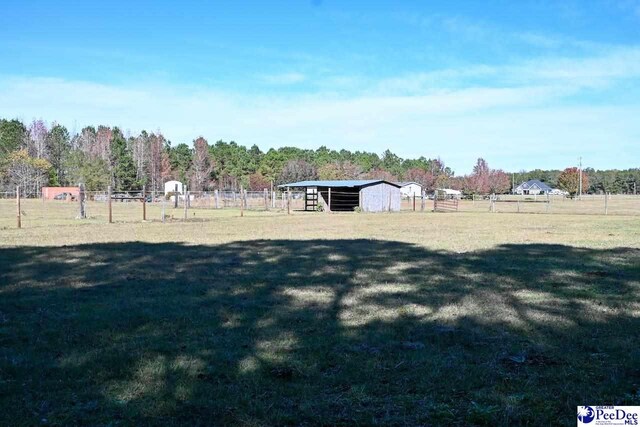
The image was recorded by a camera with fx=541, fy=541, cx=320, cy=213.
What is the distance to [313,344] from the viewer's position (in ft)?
17.1

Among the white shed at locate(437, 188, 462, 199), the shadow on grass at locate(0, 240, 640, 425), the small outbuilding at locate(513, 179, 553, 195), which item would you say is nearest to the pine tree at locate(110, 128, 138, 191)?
the white shed at locate(437, 188, 462, 199)

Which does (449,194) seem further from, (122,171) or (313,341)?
(313,341)

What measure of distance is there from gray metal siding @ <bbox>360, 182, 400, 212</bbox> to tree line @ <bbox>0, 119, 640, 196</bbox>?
43.7m

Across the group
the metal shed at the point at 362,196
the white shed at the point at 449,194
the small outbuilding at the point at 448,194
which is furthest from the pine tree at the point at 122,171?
the white shed at the point at 449,194

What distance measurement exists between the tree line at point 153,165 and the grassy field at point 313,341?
224 feet

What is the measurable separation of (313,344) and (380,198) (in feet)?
129

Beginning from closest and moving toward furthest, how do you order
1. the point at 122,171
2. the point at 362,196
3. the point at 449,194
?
1. the point at 362,196
2. the point at 449,194
3. the point at 122,171

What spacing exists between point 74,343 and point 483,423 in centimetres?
379

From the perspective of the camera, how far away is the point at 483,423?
3.47m

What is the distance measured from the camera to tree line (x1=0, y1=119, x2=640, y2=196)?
254 feet

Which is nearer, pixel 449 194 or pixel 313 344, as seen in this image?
pixel 313 344

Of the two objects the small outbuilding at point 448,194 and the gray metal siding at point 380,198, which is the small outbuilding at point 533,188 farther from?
the gray metal siding at point 380,198

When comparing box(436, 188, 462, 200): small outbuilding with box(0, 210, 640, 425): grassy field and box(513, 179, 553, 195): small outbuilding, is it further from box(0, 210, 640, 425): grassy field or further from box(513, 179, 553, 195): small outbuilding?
box(0, 210, 640, 425): grassy field

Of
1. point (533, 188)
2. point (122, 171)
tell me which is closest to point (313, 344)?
point (122, 171)
